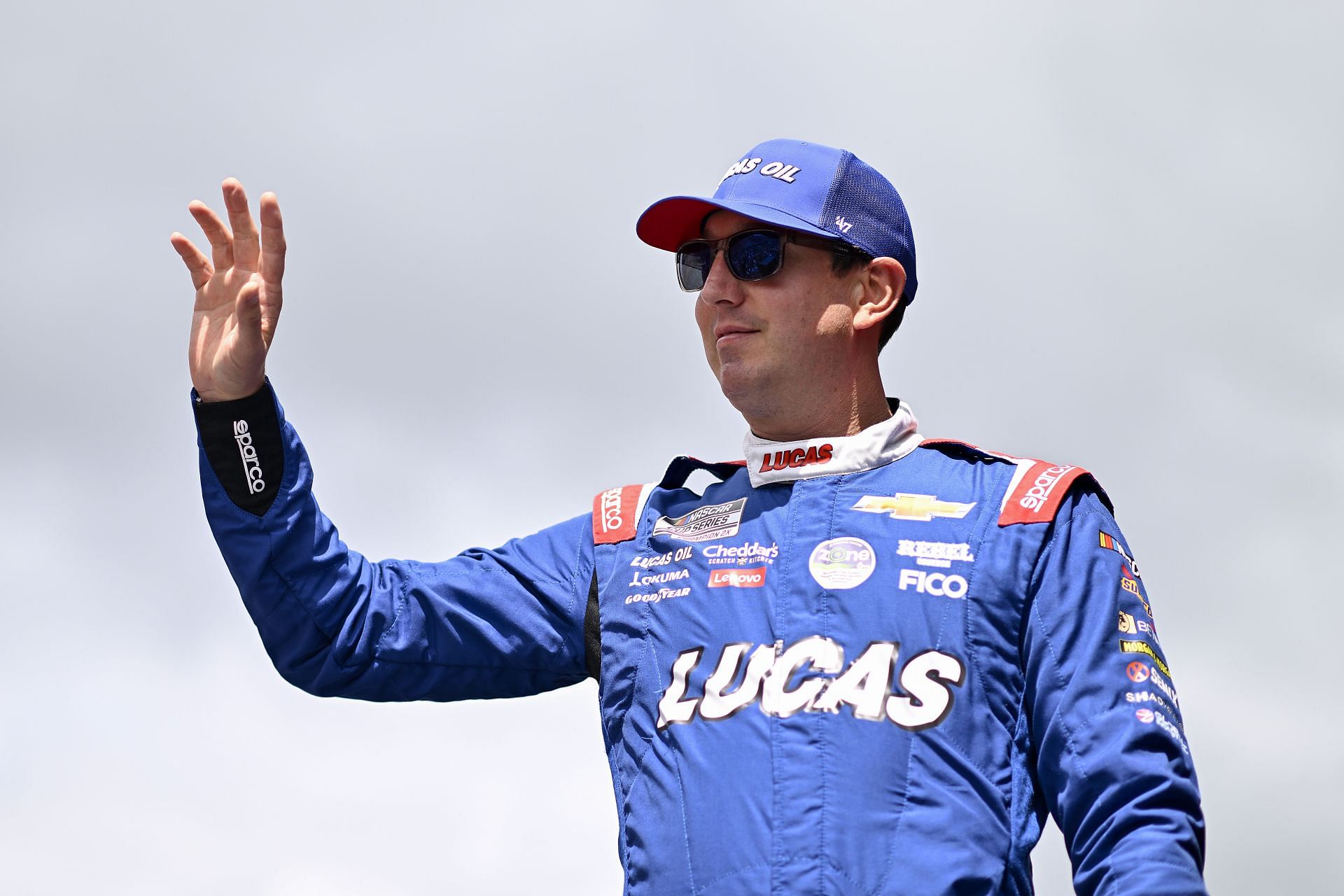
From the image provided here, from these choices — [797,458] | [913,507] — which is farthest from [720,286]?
[913,507]

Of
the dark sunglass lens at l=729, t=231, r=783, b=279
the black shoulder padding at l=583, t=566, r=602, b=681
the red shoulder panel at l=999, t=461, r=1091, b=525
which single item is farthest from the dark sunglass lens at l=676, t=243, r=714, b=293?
the red shoulder panel at l=999, t=461, r=1091, b=525

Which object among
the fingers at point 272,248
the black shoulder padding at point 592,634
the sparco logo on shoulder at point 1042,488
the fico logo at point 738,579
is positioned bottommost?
the black shoulder padding at point 592,634

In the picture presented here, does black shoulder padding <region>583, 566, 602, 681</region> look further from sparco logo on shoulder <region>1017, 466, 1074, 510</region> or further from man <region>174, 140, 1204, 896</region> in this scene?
sparco logo on shoulder <region>1017, 466, 1074, 510</region>

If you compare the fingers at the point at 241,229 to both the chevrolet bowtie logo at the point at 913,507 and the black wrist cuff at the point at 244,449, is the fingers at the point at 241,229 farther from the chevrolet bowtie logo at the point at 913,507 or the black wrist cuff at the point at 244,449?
the chevrolet bowtie logo at the point at 913,507

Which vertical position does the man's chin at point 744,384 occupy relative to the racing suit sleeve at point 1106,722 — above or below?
above

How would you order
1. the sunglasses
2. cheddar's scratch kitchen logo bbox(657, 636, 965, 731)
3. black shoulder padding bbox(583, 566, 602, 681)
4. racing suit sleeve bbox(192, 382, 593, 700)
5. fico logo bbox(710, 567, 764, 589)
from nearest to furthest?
cheddar's scratch kitchen logo bbox(657, 636, 965, 731) → fico logo bbox(710, 567, 764, 589) → racing suit sleeve bbox(192, 382, 593, 700) → black shoulder padding bbox(583, 566, 602, 681) → the sunglasses

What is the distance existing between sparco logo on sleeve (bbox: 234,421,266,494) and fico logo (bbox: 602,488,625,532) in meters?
1.58

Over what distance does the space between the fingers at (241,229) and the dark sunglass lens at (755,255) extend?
83.8 inches

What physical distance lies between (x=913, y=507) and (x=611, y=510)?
1504 mm

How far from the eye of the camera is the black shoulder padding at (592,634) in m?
7.26

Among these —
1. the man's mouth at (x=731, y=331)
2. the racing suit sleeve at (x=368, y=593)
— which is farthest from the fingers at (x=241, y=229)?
the man's mouth at (x=731, y=331)

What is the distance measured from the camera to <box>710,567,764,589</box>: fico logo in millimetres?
6648

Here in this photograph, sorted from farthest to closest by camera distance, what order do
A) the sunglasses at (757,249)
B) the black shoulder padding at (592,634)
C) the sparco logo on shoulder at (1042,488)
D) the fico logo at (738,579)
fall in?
the sunglasses at (757,249) < the black shoulder padding at (592,634) < the fico logo at (738,579) < the sparco logo on shoulder at (1042,488)

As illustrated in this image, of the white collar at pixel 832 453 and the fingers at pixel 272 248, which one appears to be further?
the white collar at pixel 832 453
